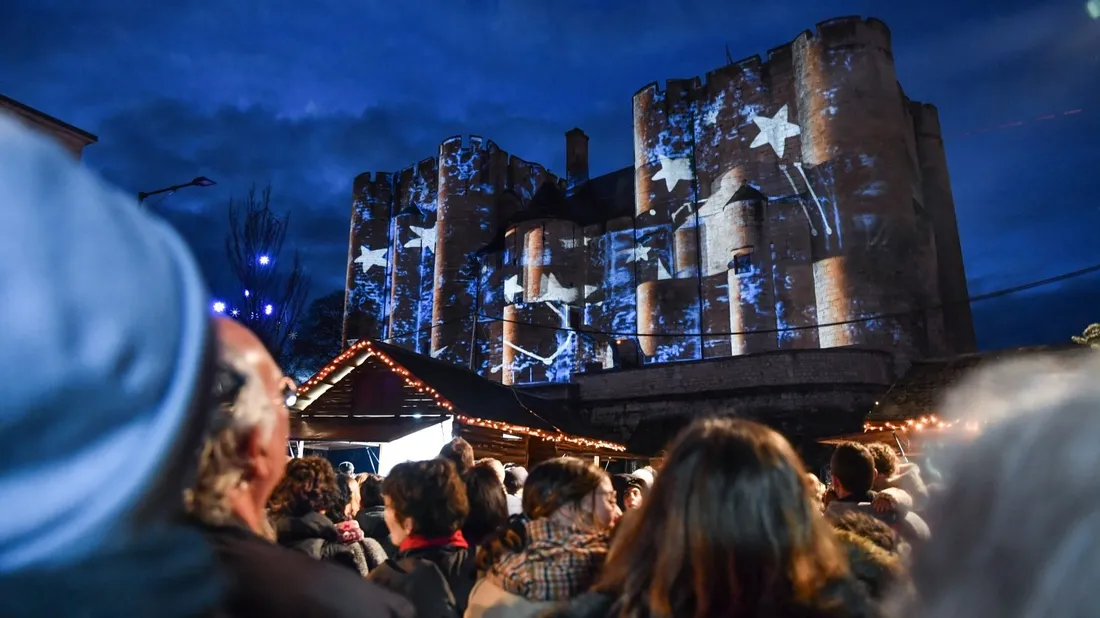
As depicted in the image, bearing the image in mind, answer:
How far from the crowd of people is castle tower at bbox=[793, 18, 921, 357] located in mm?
23586

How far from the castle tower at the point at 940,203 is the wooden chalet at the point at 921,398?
13.9m

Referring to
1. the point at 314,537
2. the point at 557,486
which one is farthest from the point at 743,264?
the point at 557,486

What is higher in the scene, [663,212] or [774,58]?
[774,58]

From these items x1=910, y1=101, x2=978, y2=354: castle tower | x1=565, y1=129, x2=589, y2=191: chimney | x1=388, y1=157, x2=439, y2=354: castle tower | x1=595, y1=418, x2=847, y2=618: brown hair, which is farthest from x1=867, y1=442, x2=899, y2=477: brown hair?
x1=388, y1=157, x2=439, y2=354: castle tower

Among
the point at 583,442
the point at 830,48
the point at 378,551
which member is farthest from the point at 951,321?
the point at 378,551

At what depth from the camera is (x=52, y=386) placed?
642 millimetres

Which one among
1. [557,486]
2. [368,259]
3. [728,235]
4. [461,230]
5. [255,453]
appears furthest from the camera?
[368,259]

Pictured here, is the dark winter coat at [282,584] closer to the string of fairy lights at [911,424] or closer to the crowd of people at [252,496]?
the crowd of people at [252,496]

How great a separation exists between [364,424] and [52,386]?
38.0 feet

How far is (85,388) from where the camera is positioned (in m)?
0.66

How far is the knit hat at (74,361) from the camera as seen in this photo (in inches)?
25.4

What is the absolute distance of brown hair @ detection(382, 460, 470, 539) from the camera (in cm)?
344

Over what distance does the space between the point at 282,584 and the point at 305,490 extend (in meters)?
2.86

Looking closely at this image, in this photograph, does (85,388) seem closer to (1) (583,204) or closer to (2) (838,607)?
(2) (838,607)
